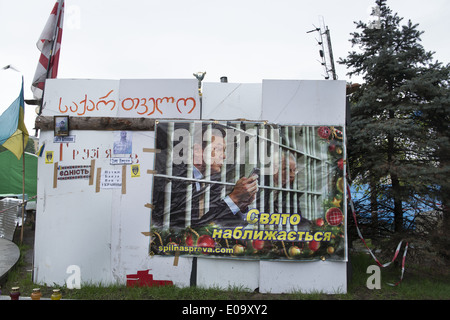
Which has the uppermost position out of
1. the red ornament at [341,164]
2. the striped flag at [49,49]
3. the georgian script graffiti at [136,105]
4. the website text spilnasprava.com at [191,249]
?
the striped flag at [49,49]

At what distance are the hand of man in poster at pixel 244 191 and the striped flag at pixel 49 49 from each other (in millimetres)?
5172

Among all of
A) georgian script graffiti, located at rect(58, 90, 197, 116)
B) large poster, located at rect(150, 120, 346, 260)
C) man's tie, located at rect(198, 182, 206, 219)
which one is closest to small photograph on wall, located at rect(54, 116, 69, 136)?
georgian script graffiti, located at rect(58, 90, 197, 116)

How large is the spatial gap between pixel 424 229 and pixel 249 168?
389 cm

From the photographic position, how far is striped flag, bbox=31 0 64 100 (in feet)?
23.0

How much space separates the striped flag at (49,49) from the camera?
7.02 m

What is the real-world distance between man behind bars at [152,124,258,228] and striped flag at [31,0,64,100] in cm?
394

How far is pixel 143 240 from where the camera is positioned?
5.60 metres

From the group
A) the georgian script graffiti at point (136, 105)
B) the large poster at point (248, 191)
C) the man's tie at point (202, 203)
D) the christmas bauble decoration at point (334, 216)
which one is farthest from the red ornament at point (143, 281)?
the christmas bauble decoration at point (334, 216)

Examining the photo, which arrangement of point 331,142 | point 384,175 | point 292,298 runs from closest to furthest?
point 292,298 → point 331,142 → point 384,175

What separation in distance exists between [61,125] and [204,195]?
10.0ft

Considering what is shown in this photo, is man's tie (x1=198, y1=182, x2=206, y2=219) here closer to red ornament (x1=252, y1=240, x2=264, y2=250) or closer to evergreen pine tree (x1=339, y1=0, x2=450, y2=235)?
red ornament (x1=252, y1=240, x2=264, y2=250)

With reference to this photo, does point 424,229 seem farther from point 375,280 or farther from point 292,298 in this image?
point 292,298

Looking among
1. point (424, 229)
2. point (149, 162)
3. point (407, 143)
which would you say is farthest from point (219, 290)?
point (407, 143)

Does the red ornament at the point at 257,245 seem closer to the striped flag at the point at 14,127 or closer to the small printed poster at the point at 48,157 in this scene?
the small printed poster at the point at 48,157
